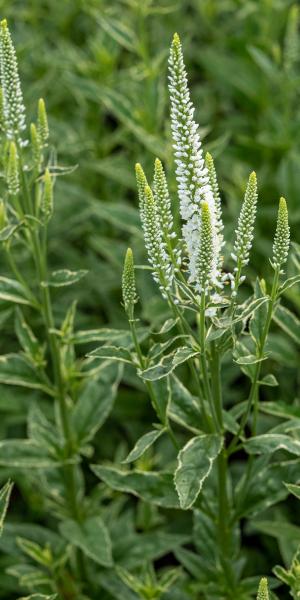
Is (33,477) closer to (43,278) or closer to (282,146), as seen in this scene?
(43,278)

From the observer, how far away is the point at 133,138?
4.99 metres

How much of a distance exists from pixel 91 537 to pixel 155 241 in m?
1.48

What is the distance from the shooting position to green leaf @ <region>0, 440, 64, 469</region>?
3.11 metres

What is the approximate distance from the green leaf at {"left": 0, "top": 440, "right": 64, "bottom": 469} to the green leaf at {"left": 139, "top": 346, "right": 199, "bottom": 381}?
899 mm

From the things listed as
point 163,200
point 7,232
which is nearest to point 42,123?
point 7,232

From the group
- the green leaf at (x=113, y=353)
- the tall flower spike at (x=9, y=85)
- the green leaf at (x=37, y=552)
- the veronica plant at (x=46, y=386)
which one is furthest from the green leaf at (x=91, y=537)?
the tall flower spike at (x=9, y=85)

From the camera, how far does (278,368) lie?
4328mm

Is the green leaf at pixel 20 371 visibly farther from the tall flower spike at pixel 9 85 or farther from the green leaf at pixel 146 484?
the tall flower spike at pixel 9 85

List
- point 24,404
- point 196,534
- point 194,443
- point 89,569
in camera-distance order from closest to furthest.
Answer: point 194,443 < point 196,534 < point 89,569 < point 24,404

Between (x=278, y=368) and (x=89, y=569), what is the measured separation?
1.47 metres

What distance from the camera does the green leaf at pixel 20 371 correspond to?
3.04 metres

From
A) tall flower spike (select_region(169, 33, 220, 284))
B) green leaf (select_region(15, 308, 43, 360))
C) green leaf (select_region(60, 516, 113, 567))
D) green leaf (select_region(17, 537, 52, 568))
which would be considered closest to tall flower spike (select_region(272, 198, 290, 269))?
tall flower spike (select_region(169, 33, 220, 284))

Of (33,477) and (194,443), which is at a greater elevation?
(194,443)

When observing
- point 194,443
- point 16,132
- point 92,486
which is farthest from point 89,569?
point 16,132
